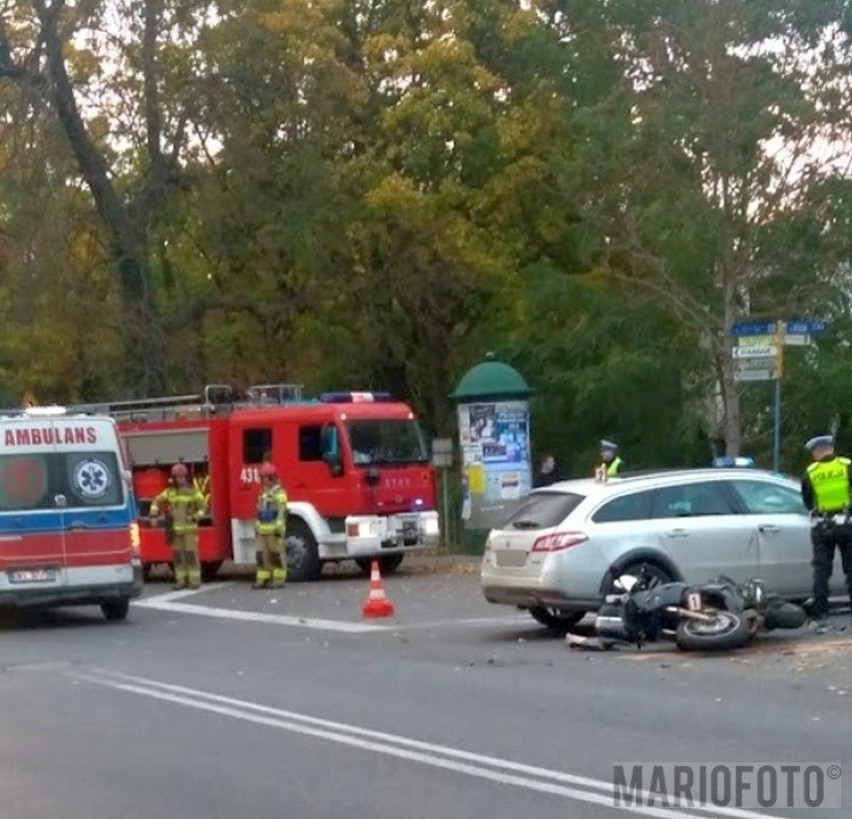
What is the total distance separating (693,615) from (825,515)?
2.17 m

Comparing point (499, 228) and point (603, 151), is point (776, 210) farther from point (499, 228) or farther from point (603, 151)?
point (499, 228)

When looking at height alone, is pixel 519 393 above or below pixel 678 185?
below

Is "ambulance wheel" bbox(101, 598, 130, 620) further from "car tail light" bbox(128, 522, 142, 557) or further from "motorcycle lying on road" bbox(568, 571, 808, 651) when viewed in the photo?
"motorcycle lying on road" bbox(568, 571, 808, 651)

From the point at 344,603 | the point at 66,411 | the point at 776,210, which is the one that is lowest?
the point at 344,603

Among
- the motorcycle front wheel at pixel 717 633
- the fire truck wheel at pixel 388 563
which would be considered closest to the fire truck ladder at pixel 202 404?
the fire truck wheel at pixel 388 563

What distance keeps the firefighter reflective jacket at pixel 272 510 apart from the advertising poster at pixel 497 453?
4.50 meters

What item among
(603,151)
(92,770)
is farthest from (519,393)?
(92,770)

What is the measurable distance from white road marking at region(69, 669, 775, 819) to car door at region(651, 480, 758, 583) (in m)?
5.13

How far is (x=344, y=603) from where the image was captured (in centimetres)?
2330

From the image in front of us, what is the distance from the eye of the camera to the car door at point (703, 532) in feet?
57.2

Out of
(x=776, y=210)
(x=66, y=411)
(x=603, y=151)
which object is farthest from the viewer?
(x=603, y=151)

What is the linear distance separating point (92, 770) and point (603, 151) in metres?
18.5

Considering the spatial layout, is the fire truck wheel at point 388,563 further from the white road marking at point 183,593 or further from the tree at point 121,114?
the tree at point 121,114

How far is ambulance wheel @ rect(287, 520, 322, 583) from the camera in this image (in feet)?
88.3
